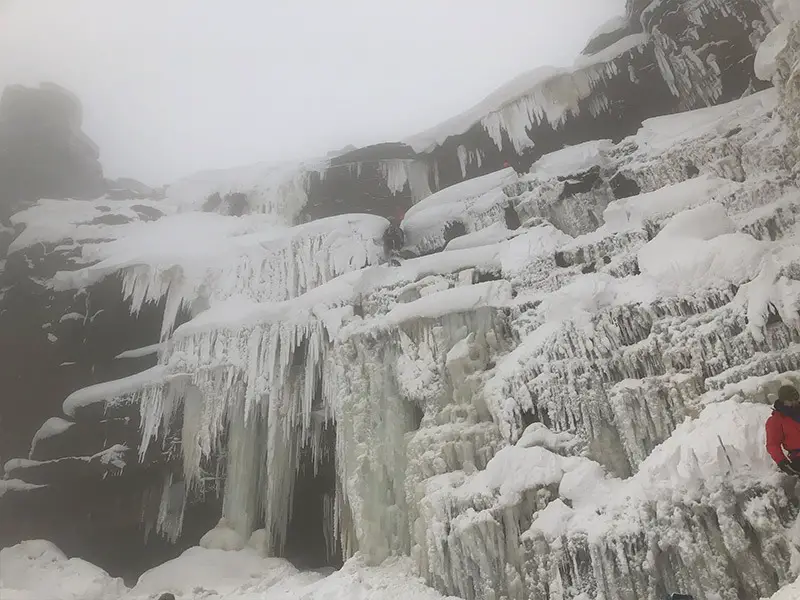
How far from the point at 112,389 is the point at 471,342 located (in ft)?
19.9

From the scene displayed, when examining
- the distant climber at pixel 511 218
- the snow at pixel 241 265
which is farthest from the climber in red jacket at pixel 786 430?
the snow at pixel 241 265

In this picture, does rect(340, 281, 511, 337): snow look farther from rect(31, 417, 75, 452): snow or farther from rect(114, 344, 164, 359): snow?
rect(31, 417, 75, 452): snow

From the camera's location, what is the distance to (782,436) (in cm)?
344

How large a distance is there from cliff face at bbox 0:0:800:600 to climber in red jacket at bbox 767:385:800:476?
26 centimetres

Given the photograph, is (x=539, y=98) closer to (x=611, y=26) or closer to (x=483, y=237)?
(x=611, y=26)

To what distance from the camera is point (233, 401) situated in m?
8.17

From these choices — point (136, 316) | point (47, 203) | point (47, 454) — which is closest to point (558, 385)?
point (136, 316)

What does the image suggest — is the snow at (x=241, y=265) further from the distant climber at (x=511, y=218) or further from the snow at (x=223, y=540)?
the snow at (x=223, y=540)

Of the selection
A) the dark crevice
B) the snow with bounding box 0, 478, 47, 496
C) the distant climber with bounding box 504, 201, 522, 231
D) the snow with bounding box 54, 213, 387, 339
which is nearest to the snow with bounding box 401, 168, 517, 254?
the distant climber with bounding box 504, 201, 522, 231

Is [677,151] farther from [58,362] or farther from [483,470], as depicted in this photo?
[58,362]

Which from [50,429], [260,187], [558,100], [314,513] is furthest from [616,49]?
[50,429]

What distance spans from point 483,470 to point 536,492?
64cm

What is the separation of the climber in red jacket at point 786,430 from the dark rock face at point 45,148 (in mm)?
12299

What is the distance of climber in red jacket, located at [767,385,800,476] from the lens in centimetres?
338
